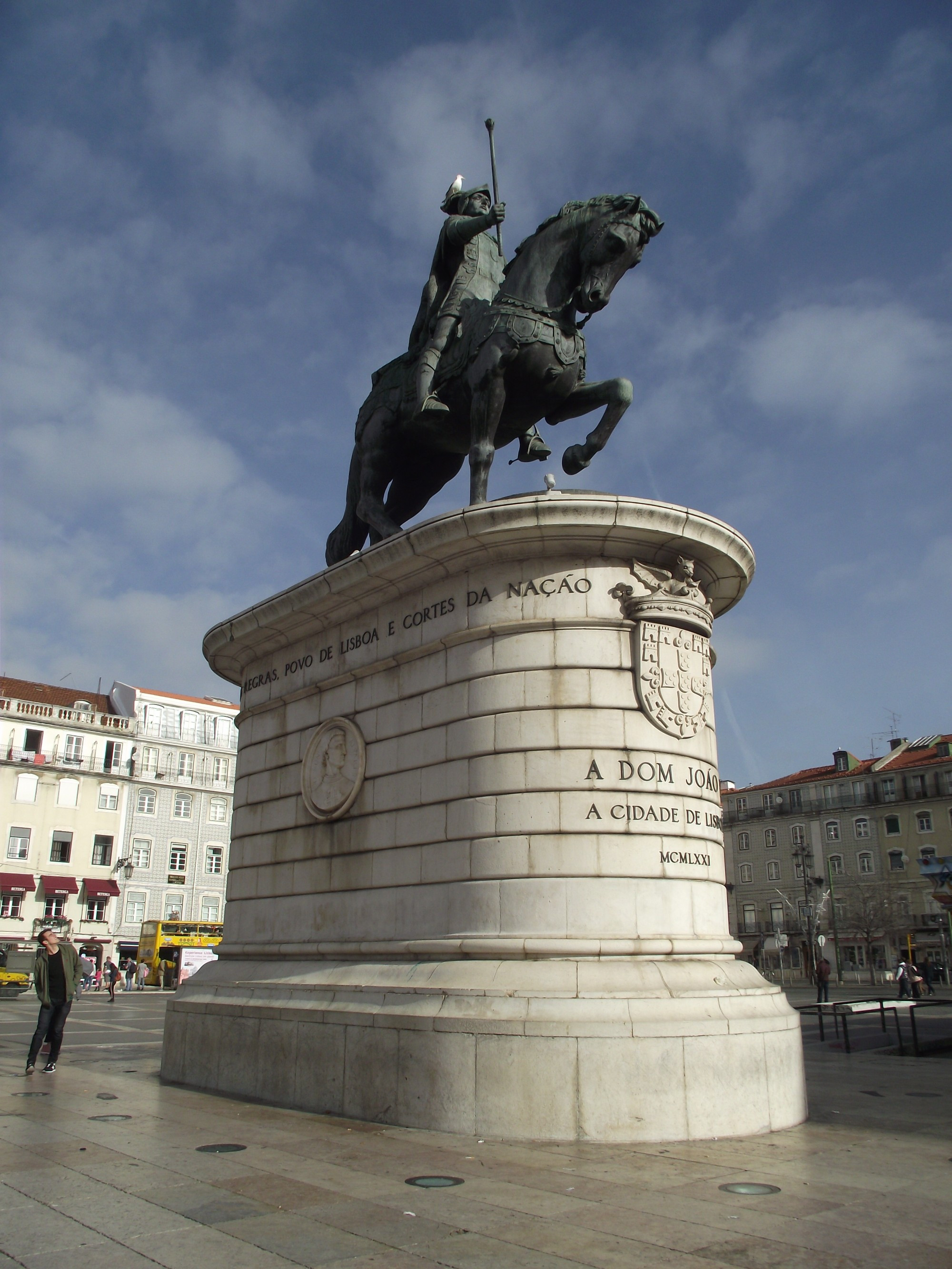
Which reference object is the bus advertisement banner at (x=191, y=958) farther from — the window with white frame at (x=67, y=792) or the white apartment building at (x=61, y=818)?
the window with white frame at (x=67, y=792)

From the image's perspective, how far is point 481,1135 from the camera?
8719 mm

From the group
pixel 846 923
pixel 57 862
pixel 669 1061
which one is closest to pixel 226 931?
pixel 669 1061

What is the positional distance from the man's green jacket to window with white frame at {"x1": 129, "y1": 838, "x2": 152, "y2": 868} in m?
55.3

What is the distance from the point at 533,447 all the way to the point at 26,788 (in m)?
57.0

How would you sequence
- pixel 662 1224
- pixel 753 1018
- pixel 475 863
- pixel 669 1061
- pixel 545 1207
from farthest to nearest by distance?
pixel 475 863
pixel 753 1018
pixel 669 1061
pixel 545 1207
pixel 662 1224

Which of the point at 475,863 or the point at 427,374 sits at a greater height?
the point at 427,374

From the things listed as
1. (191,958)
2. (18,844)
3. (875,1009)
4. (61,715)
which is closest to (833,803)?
(191,958)

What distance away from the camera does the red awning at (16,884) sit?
57.7 m

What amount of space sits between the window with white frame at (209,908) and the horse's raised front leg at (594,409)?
6206 centimetres

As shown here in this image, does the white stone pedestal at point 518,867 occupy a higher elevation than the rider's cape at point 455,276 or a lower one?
lower

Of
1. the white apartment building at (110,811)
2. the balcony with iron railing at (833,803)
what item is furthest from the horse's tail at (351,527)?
the balcony with iron railing at (833,803)

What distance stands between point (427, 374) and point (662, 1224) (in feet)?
31.6

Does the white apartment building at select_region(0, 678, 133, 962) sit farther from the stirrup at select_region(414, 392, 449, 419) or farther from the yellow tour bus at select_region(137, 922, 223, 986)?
the stirrup at select_region(414, 392, 449, 419)

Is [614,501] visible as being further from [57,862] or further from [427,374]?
[57,862]
